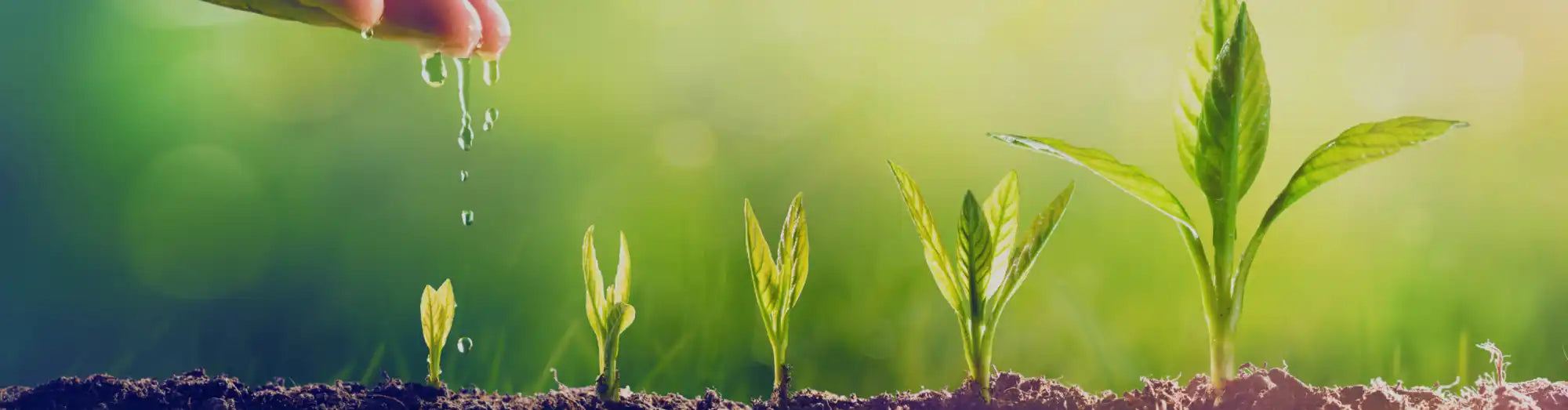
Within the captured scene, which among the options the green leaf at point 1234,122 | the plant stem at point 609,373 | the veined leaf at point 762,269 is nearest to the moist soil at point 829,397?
the plant stem at point 609,373

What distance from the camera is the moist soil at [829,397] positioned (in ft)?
3.56

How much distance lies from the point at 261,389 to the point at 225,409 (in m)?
0.09

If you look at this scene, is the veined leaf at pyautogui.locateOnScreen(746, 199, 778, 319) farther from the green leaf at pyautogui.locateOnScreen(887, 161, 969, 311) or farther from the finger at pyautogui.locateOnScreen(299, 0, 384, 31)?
the finger at pyautogui.locateOnScreen(299, 0, 384, 31)

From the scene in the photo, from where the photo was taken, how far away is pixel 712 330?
→ 1.62m

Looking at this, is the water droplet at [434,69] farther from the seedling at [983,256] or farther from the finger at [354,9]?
the seedling at [983,256]

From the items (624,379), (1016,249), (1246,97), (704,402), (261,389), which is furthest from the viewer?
(624,379)

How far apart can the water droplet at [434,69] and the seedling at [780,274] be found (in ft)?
1.38

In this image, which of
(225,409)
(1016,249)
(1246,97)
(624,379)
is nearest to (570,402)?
(624,379)

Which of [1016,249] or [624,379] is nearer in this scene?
[1016,249]

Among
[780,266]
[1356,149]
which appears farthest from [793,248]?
[1356,149]

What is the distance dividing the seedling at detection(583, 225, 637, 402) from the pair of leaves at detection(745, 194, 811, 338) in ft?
0.60

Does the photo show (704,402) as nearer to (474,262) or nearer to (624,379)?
(624,379)

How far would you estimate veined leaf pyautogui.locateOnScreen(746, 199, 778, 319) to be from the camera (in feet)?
4.12

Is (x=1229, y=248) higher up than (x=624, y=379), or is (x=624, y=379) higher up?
(x=1229, y=248)
